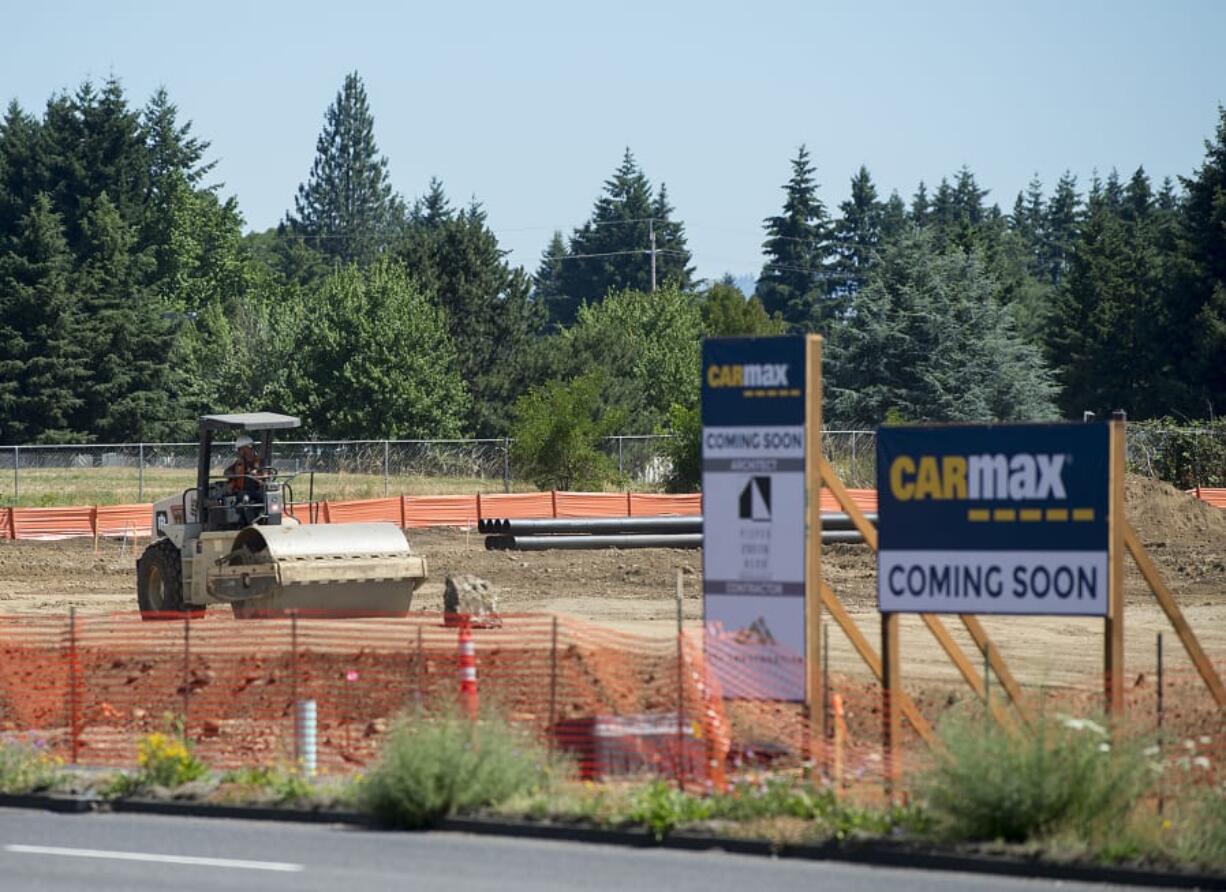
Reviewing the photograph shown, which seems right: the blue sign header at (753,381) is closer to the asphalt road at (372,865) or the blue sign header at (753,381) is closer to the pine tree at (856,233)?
the asphalt road at (372,865)

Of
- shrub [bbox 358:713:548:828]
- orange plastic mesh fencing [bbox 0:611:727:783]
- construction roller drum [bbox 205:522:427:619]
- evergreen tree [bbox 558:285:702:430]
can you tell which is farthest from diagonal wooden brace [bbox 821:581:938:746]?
evergreen tree [bbox 558:285:702:430]

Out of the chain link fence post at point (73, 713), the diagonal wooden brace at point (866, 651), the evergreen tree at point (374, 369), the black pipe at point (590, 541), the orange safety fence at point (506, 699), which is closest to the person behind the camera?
the diagonal wooden brace at point (866, 651)

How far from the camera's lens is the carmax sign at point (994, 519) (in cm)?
1357

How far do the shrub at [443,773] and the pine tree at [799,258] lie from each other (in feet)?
431

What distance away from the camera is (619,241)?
158500 millimetres

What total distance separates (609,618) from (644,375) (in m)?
62.9

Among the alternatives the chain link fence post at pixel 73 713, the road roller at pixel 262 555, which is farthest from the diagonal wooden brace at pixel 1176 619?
the road roller at pixel 262 555

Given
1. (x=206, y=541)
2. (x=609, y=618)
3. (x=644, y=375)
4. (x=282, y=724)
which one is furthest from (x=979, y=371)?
(x=282, y=724)

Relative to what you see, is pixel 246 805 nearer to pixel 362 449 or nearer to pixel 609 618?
pixel 609 618

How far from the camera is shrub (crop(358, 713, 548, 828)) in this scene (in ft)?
45.8

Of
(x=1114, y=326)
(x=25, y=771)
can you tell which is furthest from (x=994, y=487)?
(x=1114, y=326)

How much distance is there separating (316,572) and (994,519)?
11.6 meters

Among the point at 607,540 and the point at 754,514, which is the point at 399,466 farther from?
the point at 754,514

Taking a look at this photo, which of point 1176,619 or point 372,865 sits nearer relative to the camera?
point 372,865
